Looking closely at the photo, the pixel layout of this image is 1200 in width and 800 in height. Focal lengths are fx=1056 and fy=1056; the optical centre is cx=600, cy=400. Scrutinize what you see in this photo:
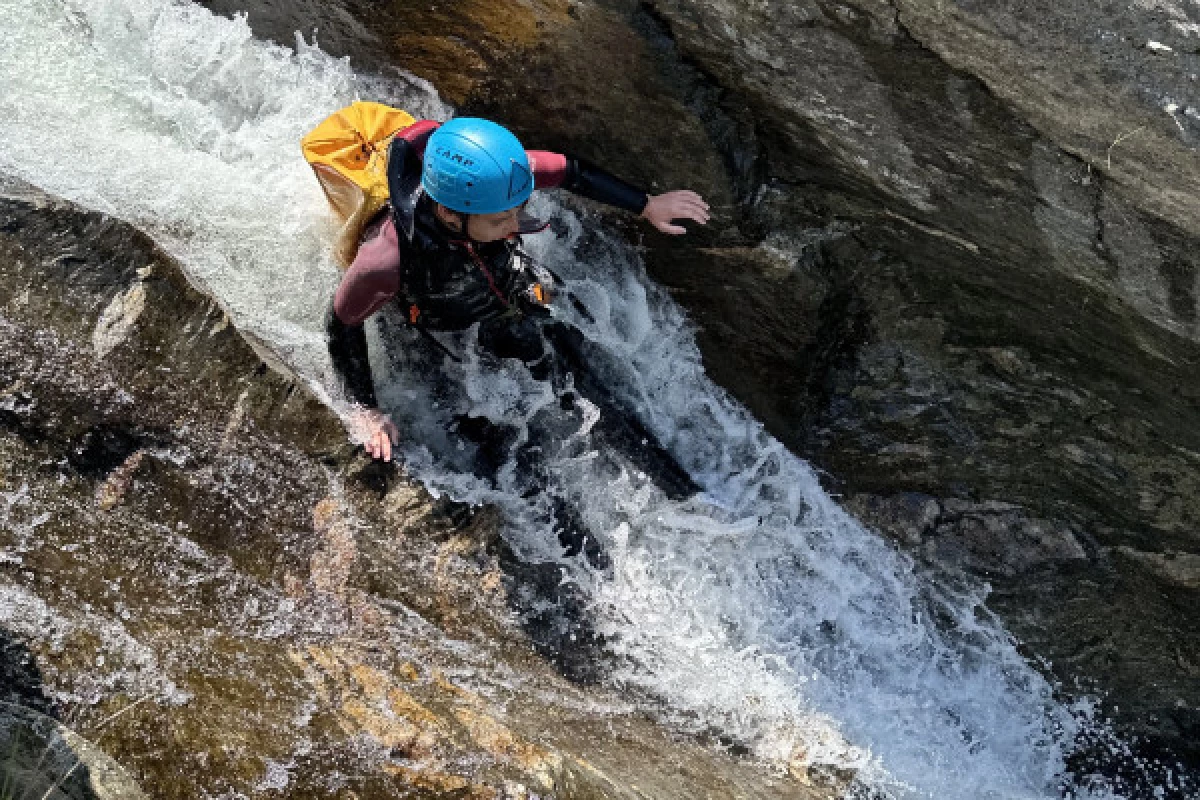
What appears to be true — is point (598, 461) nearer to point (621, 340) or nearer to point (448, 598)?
point (621, 340)

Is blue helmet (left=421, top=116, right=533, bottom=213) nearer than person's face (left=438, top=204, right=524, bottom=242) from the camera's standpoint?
Yes

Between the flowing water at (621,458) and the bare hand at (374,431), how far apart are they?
365 mm

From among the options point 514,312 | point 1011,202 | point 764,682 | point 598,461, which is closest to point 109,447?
point 514,312

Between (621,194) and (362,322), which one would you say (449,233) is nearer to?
(362,322)

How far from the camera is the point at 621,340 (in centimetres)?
551

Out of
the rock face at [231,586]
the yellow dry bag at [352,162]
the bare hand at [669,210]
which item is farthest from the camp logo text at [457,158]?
the rock face at [231,586]

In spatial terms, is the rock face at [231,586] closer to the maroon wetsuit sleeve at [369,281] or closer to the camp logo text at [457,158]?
the maroon wetsuit sleeve at [369,281]

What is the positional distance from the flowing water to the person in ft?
1.41

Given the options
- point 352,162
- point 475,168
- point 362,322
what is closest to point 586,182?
point 475,168

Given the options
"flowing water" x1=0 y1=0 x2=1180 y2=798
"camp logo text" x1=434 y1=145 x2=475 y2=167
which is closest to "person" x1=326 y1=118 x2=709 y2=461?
"camp logo text" x1=434 y1=145 x2=475 y2=167

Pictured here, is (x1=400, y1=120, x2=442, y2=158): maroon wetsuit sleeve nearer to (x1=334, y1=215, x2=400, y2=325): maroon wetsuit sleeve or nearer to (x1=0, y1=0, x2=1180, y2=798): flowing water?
(x1=334, y1=215, x2=400, y2=325): maroon wetsuit sleeve

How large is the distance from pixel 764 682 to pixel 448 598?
1.57 metres

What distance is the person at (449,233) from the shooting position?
12.8ft

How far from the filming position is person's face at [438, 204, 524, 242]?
13.2ft
